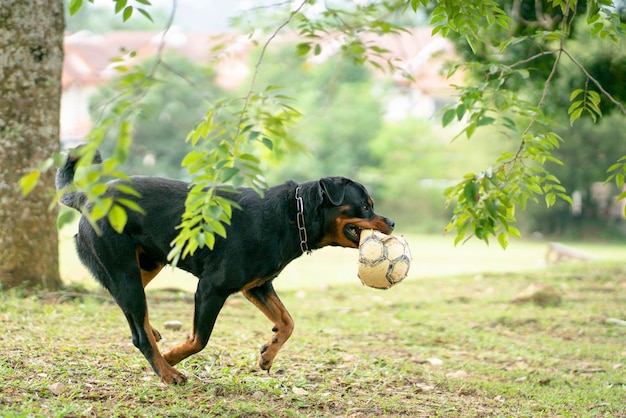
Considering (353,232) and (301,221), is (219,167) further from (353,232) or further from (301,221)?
(353,232)

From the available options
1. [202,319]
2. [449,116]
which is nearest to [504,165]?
[449,116]

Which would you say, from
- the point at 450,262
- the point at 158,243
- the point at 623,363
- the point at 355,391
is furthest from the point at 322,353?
the point at 450,262

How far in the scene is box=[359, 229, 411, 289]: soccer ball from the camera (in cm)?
498

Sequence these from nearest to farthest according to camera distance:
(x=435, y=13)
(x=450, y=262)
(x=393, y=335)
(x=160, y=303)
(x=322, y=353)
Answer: (x=435, y=13), (x=322, y=353), (x=393, y=335), (x=160, y=303), (x=450, y=262)

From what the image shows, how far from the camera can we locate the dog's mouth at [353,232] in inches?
205

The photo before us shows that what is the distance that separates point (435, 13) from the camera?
4.55 meters

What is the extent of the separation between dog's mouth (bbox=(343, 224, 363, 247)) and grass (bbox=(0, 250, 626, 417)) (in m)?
1.05

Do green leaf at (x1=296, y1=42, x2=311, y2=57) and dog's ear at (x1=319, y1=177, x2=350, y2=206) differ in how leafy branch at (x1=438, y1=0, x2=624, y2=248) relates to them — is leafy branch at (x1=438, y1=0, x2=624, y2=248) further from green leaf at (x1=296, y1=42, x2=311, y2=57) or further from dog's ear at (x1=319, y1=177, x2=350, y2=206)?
green leaf at (x1=296, y1=42, x2=311, y2=57)

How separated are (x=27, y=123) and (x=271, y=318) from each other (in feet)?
Result: 13.1

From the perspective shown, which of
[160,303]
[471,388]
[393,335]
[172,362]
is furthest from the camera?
[160,303]

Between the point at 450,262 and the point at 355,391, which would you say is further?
the point at 450,262

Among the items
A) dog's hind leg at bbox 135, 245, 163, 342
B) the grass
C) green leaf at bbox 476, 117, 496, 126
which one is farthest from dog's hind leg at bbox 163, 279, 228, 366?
green leaf at bbox 476, 117, 496, 126

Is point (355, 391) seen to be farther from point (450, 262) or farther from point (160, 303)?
point (450, 262)

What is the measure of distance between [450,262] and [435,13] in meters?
14.8
